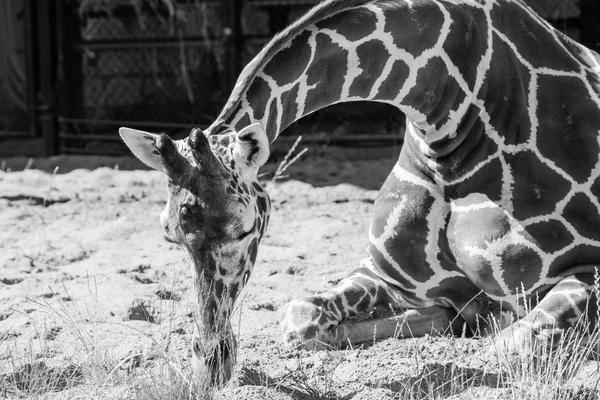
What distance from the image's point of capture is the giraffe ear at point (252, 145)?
2441 millimetres

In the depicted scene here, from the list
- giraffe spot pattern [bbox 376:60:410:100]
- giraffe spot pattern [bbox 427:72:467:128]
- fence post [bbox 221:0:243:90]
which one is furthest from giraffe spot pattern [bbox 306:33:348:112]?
fence post [bbox 221:0:243:90]

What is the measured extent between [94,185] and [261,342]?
305 centimetres

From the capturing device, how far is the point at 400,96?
3.04 m

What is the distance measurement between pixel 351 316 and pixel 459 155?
27.7 inches

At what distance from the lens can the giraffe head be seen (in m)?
2.45

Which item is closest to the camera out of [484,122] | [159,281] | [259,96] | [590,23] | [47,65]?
[259,96]

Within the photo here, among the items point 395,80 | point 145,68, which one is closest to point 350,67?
point 395,80

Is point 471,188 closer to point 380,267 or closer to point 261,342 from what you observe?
point 380,267

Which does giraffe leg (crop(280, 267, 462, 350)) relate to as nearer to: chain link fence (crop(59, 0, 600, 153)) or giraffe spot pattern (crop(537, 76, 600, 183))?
giraffe spot pattern (crop(537, 76, 600, 183))

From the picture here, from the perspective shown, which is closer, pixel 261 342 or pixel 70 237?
pixel 261 342

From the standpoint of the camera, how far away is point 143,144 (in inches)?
102

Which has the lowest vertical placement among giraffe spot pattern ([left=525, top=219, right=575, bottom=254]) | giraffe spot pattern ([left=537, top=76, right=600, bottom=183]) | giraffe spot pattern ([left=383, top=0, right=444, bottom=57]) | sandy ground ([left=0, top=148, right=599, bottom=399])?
sandy ground ([left=0, top=148, right=599, bottom=399])

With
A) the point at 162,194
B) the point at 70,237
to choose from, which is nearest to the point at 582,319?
the point at 70,237

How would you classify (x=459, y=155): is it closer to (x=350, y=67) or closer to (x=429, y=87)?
(x=429, y=87)
